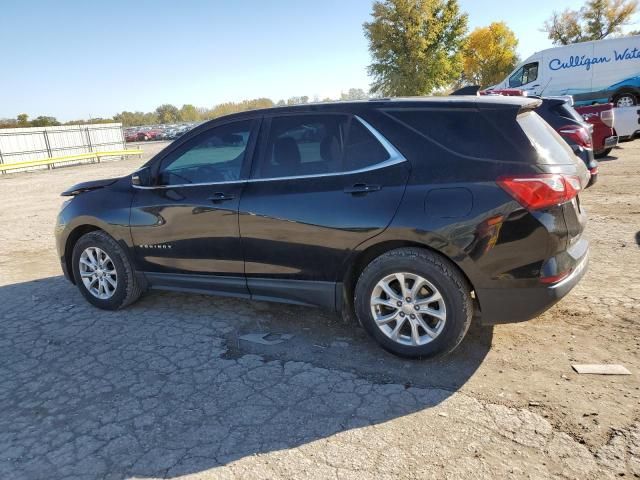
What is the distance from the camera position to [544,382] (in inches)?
123

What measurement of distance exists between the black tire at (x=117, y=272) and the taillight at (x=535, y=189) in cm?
335

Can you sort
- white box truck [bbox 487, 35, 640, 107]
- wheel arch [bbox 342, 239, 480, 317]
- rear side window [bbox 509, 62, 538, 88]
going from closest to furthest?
wheel arch [bbox 342, 239, 480, 317] → white box truck [bbox 487, 35, 640, 107] → rear side window [bbox 509, 62, 538, 88]

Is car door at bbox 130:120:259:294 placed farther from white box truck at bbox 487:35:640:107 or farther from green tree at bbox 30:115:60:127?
green tree at bbox 30:115:60:127

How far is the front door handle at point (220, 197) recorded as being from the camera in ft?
13.0

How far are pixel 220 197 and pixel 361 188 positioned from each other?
1.23 meters

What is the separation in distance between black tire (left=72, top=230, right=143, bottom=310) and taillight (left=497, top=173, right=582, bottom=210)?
3.35m

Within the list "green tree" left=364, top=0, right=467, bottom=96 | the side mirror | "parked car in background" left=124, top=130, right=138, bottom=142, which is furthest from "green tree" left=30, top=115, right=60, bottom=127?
the side mirror

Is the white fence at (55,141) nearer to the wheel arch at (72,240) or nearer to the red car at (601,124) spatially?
the wheel arch at (72,240)

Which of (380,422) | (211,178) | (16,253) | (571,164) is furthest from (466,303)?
(16,253)

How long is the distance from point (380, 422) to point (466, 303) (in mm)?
959

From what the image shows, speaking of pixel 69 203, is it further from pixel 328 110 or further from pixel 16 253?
pixel 16 253

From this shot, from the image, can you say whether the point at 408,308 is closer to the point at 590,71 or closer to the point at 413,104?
the point at 413,104

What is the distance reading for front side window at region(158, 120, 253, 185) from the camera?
4.08 meters

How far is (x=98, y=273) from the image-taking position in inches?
187
